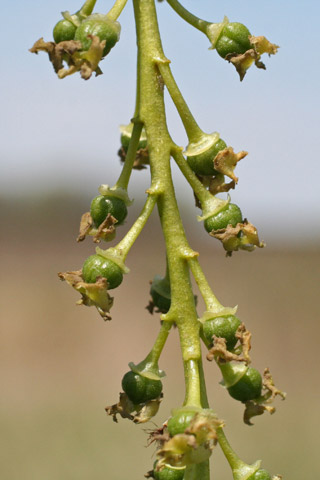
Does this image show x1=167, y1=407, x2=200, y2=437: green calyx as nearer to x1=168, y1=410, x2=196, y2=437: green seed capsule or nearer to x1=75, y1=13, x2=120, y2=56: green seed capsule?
x1=168, y1=410, x2=196, y2=437: green seed capsule

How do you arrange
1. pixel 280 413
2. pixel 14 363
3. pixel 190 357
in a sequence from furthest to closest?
1. pixel 14 363
2. pixel 280 413
3. pixel 190 357

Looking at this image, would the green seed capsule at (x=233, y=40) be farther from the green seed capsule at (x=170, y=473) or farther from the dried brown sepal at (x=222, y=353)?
the green seed capsule at (x=170, y=473)

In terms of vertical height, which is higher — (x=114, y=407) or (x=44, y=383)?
(x=44, y=383)

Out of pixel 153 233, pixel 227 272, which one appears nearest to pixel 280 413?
pixel 227 272

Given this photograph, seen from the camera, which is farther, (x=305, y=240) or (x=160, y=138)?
(x=305, y=240)

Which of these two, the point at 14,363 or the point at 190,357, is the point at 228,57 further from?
the point at 14,363
